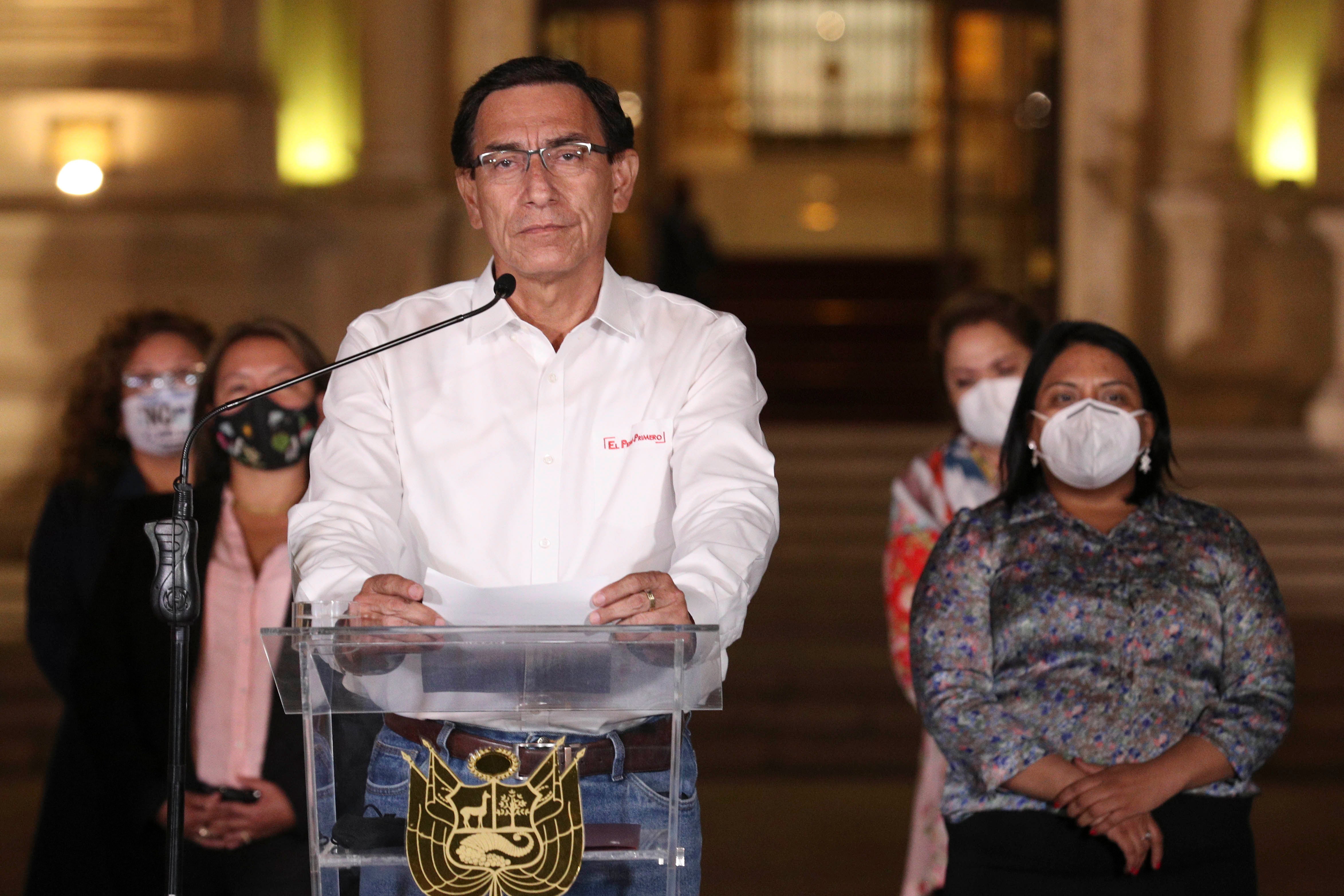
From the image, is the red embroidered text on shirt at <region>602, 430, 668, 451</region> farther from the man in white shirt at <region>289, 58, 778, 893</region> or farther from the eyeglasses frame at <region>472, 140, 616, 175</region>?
the eyeglasses frame at <region>472, 140, 616, 175</region>

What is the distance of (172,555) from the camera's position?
77.0 inches

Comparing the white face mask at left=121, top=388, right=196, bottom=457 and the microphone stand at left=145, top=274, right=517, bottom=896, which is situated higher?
the white face mask at left=121, top=388, right=196, bottom=457

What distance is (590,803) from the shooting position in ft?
5.83

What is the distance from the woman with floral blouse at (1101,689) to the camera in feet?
8.53

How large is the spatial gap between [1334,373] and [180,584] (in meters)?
8.54

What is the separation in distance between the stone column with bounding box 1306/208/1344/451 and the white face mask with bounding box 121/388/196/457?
7143mm

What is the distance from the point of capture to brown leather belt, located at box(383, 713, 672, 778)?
5.78 ft

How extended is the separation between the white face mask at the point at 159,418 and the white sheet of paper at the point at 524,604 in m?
1.78

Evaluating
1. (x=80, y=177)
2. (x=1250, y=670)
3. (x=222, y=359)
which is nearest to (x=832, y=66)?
(x=80, y=177)

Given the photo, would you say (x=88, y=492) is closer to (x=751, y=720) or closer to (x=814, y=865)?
(x=814, y=865)

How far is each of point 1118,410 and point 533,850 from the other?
5.07 ft

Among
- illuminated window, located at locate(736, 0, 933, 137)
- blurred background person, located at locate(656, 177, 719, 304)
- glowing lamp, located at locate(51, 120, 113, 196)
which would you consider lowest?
blurred background person, located at locate(656, 177, 719, 304)

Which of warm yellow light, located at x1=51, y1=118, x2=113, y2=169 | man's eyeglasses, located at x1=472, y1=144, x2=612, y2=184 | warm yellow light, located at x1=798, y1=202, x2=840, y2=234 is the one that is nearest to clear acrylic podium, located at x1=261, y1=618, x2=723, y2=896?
man's eyeglasses, located at x1=472, y1=144, x2=612, y2=184

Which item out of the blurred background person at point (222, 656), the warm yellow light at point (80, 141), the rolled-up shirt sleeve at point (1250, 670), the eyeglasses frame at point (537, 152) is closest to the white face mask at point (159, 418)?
the blurred background person at point (222, 656)
